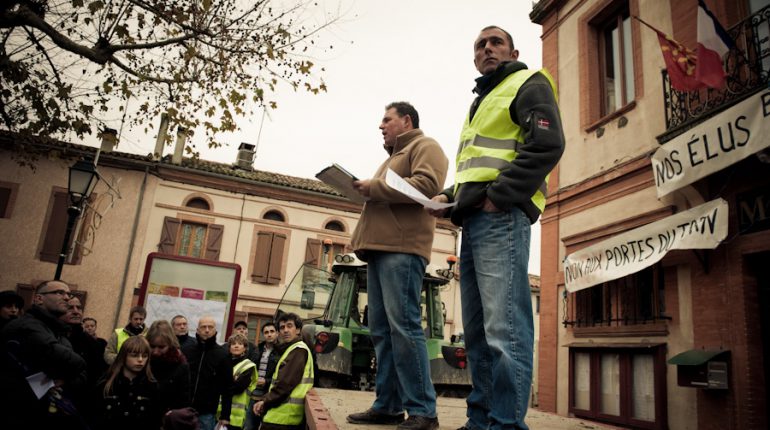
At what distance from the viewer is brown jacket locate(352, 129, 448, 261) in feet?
10.5

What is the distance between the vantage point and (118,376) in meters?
4.30

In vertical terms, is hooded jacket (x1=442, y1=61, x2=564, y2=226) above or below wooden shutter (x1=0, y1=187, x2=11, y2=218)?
below

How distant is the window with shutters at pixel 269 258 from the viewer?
22.1 meters

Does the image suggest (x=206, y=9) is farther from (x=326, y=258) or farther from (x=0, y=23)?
(x=326, y=258)

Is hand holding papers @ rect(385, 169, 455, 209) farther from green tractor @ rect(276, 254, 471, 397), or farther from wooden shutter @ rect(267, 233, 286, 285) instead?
wooden shutter @ rect(267, 233, 286, 285)

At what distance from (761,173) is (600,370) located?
3.70 metres

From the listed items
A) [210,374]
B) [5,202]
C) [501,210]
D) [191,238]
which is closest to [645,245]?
[501,210]

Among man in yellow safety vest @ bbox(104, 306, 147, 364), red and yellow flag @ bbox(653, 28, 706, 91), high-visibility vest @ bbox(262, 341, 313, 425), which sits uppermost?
red and yellow flag @ bbox(653, 28, 706, 91)

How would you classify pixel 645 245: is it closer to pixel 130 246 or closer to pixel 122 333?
pixel 122 333

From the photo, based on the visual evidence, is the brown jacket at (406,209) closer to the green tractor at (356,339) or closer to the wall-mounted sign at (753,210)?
the green tractor at (356,339)

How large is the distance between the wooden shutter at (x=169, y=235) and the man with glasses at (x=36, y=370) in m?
18.2

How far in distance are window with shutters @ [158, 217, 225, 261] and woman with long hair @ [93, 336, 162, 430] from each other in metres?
17.8

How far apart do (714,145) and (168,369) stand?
625 centimetres

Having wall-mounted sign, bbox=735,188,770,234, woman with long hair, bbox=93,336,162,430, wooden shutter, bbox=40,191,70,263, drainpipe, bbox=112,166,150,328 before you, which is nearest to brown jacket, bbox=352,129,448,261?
Result: woman with long hair, bbox=93,336,162,430
